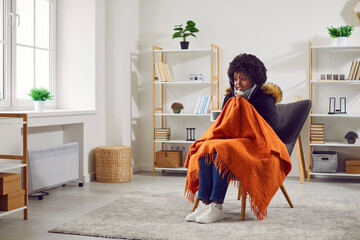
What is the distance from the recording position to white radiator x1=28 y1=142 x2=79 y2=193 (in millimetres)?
3955

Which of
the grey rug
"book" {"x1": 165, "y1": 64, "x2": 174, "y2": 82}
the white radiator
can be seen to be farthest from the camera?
"book" {"x1": 165, "y1": 64, "x2": 174, "y2": 82}

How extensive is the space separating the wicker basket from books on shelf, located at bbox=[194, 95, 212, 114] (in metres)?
0.97

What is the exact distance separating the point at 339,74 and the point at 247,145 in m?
2.31

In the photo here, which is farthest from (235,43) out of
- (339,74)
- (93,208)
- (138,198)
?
(93,208)

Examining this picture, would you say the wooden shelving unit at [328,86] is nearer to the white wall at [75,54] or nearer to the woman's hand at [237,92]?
the woman's hand at [237,92]

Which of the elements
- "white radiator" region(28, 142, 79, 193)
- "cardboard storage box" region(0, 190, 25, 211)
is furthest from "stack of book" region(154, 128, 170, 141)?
"cardboard storage box" region(0, 190, 25, 211)

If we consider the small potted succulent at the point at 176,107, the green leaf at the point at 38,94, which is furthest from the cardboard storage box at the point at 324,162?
the green leaf at the point at 38,94

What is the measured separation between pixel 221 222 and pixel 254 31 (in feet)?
9.31

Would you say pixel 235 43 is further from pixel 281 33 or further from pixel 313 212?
pixel 313 212

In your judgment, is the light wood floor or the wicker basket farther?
the wicker basket

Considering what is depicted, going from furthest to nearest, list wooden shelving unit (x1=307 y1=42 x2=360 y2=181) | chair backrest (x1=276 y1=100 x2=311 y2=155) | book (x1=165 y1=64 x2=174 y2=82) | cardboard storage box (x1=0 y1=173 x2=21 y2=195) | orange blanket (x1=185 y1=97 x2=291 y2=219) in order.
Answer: book (x1=165 y1=64 x2=174 y2=82) → wooden shelving unit (x1=307 y1=42 x2=360 y2=181) → chair backrest (x1=276 y1=100 x2=311 y2=155) → orange blanket (x1=185 y1=97 x2=291 y2=219) → cardboard storage box (x1=0 y1=173 x2=21 y2=195)

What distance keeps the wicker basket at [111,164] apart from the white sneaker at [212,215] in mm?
1814

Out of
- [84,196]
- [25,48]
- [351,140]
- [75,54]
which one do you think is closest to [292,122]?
[351,140]

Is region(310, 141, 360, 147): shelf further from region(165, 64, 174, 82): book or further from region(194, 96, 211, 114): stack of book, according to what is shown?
region(165, 64, 174, 82): book
